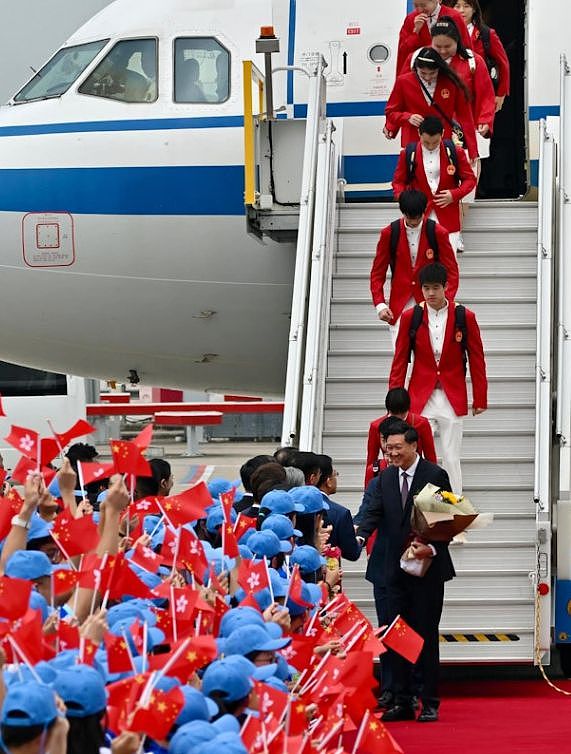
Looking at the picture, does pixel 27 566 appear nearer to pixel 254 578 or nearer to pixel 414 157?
pixel 254 578

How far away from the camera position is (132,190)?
38.8 ft

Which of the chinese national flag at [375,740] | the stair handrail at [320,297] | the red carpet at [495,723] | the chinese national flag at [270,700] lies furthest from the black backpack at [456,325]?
the chinese national flag at [270,700]

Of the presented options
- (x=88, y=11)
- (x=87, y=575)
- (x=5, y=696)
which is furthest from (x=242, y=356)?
(x=88, y=11)

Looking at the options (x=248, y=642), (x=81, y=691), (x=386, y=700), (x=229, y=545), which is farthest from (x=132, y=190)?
(x=81, y=691)

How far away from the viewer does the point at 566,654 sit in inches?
384

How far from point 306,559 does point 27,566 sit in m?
1.77

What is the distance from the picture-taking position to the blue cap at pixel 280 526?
6.70 metres

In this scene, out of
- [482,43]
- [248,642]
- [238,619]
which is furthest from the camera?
[482,43]

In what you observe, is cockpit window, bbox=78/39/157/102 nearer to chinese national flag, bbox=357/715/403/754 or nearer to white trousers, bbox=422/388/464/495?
white trousers, bbox=422/388/464/495

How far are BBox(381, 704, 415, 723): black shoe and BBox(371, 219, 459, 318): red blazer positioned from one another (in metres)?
2.64

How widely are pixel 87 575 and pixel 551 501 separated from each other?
535cm

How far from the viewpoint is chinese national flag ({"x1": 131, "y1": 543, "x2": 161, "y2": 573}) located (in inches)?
225

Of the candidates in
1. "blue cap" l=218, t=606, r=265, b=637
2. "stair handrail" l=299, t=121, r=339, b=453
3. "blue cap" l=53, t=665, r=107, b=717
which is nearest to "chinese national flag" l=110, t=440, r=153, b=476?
"blue cap" l=218, t=606, r=265, b=637

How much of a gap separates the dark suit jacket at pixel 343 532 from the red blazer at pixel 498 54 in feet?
15.1
